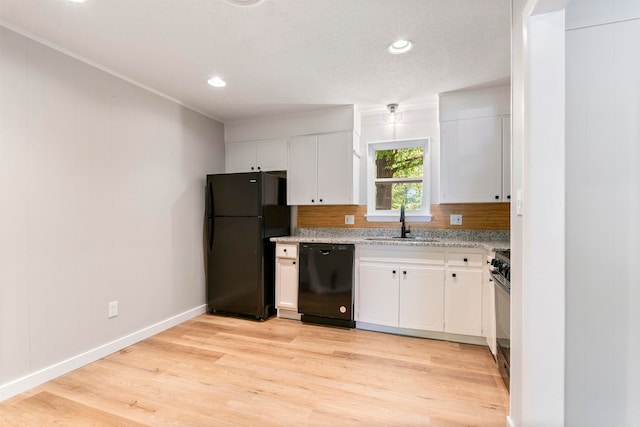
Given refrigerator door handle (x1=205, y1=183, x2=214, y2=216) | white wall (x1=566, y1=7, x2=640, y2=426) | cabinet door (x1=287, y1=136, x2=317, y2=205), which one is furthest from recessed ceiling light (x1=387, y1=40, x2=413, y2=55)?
refrigerator door handle (x1=205, y1=183, x2=214, y2=216)

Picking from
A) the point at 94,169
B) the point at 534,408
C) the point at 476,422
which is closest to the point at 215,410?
the point at 476,422

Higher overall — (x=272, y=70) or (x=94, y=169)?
(x=272, y=70)

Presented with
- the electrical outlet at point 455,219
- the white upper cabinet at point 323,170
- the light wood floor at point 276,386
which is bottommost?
the light wood floor at point 276,386

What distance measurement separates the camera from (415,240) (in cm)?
301

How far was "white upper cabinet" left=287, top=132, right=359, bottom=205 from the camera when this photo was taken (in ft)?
11.2

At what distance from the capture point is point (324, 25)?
6.32 feet

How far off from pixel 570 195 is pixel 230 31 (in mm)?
2156

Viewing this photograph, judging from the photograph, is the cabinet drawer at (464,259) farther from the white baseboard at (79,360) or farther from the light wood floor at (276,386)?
the white baseboard at (79,360)

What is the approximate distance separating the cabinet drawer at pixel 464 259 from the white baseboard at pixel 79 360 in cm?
285

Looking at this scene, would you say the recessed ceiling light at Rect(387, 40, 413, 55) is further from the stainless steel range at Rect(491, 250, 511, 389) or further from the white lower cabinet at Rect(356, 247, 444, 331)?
→ the white lower cabinet at Rect(356, 247, 444, 331)

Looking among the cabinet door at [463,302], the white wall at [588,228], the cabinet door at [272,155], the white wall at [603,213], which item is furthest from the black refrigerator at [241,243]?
the white wall at [603,213]

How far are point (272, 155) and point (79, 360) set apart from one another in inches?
105

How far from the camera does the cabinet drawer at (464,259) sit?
2666 millimetres

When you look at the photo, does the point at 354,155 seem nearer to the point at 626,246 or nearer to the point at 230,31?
the point at 230,31
